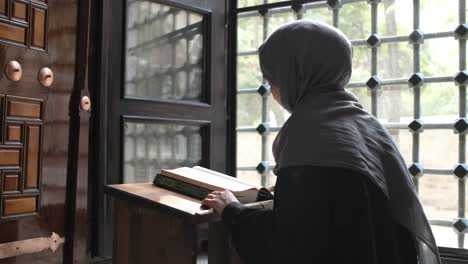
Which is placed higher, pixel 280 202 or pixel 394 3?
pixel 394 3

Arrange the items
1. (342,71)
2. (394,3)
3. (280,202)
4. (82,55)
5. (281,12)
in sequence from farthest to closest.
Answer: (281,12) < (394,3) < (82,55) < (342,71) < (280,202)

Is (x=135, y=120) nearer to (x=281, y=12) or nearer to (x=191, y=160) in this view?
(x=191, y=160)

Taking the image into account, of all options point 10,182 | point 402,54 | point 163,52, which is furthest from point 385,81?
point 10,182

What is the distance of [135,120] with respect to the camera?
2.04 meters

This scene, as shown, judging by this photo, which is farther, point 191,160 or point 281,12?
point 281,12

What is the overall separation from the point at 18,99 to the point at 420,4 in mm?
1655

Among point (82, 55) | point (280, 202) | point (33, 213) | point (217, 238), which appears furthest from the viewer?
point (82, 55)

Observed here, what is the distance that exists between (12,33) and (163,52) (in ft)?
2.86

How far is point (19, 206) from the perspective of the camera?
141 centimetres

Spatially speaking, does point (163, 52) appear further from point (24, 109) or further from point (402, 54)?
point (402, 54)

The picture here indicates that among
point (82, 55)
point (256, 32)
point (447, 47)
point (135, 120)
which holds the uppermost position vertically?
point (256, 32)

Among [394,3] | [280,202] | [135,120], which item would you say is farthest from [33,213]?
[394,3]

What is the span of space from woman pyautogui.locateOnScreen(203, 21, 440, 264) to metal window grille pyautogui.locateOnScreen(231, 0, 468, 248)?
0.99 meters

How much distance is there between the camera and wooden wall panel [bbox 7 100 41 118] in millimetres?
Answer: 1386
